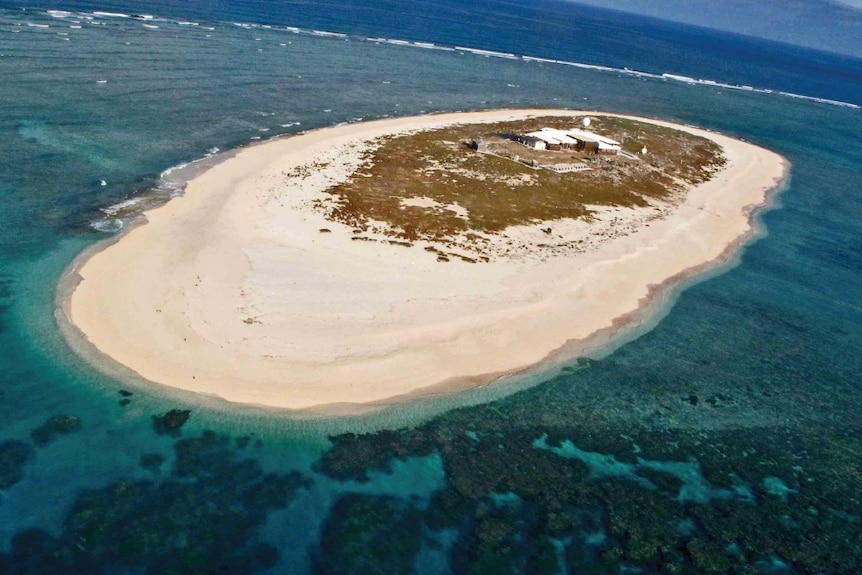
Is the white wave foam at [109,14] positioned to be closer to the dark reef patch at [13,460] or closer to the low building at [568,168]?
the low building at [568,168]

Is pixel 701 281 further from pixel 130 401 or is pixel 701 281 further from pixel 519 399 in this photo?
pixel 130 401

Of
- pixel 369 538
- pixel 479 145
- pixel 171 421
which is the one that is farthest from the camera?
pixel 479 145

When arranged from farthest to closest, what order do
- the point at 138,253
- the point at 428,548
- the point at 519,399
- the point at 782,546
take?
the point at 138,253 → the point at 519,399 → the point at 782,546 → the point at 428,548

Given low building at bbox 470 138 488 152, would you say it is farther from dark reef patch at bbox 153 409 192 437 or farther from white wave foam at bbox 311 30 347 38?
white wave foam at bbox 311 30 347 38

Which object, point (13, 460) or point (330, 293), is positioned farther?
point (330, 293)

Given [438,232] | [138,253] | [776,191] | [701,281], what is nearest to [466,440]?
[438,232]

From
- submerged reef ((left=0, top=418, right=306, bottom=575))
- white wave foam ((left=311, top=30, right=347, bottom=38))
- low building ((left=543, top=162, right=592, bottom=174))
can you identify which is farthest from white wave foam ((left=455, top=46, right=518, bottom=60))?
submerged reef ((left=0, top=418, right=306, bottom=575))

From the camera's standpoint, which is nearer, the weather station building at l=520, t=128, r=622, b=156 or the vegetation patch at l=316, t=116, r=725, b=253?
the vegetation patch at l=316, t=116, r=725, b=253

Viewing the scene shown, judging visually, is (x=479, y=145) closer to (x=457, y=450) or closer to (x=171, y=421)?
(x=457, y=450)

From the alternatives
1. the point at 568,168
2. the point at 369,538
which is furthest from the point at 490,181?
the point at 369,538
